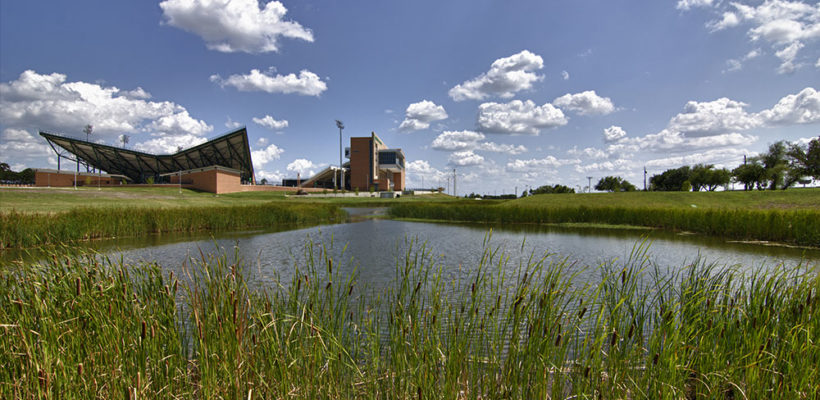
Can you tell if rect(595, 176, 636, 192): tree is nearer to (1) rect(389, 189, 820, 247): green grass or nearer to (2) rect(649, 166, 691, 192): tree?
(2) rect(649, 166, 691, 192): tree

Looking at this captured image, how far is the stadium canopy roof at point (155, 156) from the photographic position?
71750 mm

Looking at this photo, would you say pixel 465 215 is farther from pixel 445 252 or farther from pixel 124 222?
pixel 124 222

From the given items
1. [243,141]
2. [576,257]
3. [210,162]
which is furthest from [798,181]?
[210,162]

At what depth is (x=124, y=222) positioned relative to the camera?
18.7m

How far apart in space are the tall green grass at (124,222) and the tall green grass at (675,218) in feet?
38.3

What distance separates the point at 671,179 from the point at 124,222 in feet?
311

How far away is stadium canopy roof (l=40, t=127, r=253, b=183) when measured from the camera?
7175cm

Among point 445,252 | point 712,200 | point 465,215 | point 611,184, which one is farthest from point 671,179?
point 445,252

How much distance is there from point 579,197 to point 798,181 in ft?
135

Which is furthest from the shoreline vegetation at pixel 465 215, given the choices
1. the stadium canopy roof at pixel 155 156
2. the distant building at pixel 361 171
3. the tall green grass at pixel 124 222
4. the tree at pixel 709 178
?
the distant building at pixel 361 171

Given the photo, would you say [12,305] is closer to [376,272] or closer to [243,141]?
[376,272]

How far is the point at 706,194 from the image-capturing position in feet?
114

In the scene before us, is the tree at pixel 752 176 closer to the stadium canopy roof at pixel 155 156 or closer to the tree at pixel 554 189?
the tree at pixel 554 189

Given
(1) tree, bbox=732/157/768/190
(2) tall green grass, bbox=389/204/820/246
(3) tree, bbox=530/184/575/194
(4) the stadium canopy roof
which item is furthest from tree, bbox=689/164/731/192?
(4) the stadium canopy roof
